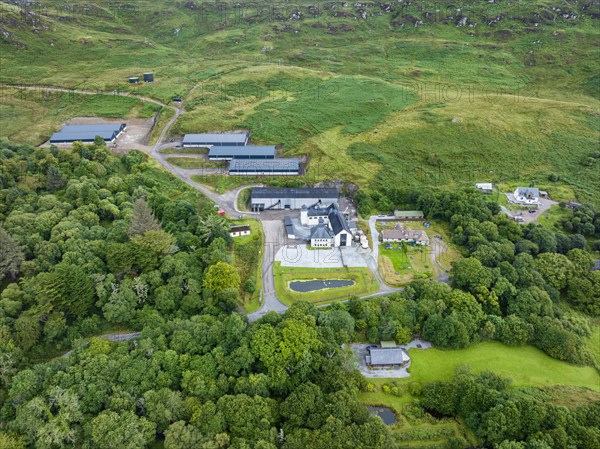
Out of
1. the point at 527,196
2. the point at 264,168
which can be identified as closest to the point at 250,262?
the point at 264,168

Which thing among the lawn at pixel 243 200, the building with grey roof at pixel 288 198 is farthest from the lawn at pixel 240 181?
the building with grey roof at pixel 288 198

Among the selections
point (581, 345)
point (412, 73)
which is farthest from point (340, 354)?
point (412, 73)

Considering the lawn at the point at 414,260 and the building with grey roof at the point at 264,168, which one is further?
the building with grey roof at the point at 264,168

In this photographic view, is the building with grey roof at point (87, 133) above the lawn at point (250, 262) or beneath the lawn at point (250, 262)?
above

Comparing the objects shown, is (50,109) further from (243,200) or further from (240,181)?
(243,200)

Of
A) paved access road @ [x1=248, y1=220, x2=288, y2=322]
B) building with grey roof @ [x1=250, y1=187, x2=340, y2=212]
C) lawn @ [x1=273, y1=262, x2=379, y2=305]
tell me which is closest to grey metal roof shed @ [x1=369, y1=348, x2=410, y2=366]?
lawn @ [x1=273, y1=262, x2=379, y2=305]

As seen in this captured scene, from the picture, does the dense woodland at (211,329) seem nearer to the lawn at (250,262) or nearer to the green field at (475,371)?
the green field at (475,371)

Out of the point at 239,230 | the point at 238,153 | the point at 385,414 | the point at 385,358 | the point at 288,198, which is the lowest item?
the point at 385,414
